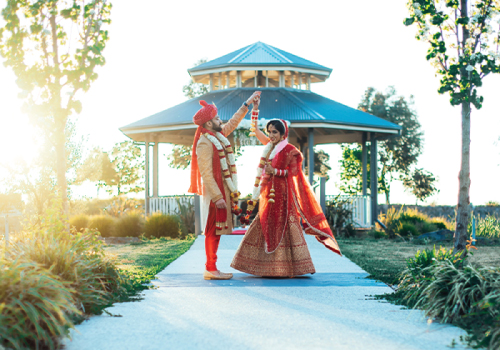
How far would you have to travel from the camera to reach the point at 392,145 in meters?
33.8


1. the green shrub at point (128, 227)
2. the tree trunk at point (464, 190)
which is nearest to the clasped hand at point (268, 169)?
the tree trunk at point (464, 190)

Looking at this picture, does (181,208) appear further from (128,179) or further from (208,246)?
(128,179)

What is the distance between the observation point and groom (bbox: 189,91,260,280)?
635cm

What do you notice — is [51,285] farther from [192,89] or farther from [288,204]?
[192,89]

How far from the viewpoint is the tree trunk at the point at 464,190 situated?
7.81 metres

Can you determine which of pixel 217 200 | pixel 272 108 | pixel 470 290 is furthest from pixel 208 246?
pixel 272 108

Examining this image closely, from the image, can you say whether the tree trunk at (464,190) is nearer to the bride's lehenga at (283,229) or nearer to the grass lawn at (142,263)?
the bride's lehenga at (283,229)

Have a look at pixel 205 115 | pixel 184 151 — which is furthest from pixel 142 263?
pixel 184 151

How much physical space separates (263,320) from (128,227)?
11.8m

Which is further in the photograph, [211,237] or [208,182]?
[211,237]

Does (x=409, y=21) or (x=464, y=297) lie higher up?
(x=409, y=21)

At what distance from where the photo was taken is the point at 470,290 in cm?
419

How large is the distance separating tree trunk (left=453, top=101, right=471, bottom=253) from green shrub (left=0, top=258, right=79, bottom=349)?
5.95 meters

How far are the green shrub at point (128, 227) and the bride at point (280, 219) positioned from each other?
9.52 meters
